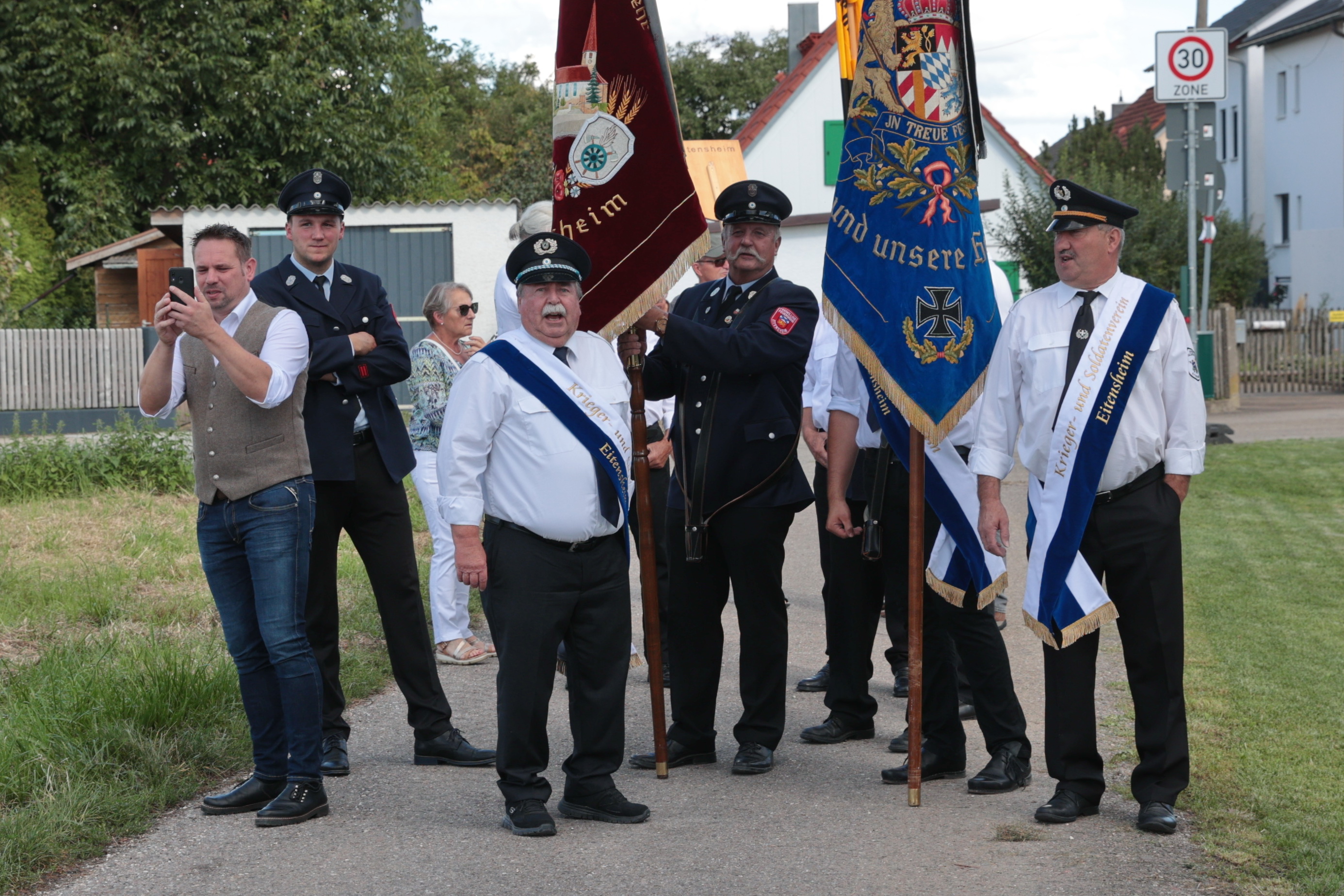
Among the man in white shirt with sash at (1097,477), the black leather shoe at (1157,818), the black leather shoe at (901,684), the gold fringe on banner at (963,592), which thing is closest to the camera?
the black leather shoe at (1157,818)

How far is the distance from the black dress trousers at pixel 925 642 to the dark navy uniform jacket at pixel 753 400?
0.39 m

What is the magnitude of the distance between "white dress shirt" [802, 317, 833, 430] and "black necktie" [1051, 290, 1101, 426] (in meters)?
2.73

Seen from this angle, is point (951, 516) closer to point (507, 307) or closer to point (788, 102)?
point (507, 307)

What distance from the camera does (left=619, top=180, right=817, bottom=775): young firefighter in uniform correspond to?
584cm

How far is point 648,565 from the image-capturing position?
5.82m

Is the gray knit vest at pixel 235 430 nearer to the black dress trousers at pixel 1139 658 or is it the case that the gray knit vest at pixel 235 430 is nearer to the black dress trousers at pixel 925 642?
the black dress trousers at pixel 925 642

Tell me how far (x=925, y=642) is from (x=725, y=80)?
2022 inches

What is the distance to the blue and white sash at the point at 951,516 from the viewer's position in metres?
5.55

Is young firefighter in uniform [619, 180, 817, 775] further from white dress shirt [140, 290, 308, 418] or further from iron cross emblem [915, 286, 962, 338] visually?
white dress shirt [140, 290, 308, 418]

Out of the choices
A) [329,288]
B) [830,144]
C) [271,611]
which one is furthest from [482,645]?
[830,144]

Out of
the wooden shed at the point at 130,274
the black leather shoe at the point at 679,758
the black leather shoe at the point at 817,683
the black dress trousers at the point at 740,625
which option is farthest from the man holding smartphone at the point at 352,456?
the wooden shed at the point at 130,274

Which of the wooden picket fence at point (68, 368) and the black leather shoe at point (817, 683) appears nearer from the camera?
the black leather shoe at point (817, 683)

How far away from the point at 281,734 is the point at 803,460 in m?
12.4

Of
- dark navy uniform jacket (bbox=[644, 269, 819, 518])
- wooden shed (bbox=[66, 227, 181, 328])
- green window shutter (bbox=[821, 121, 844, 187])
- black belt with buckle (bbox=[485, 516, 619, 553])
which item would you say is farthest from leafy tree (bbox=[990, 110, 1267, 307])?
black belt with buckle (bbox=[485, 516, 619, 553])
